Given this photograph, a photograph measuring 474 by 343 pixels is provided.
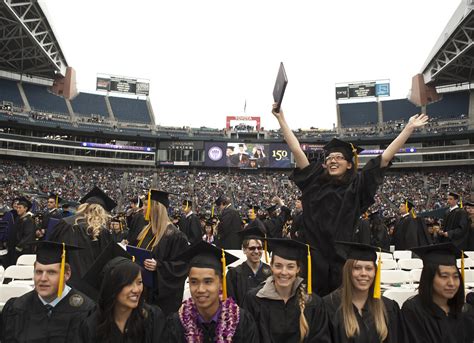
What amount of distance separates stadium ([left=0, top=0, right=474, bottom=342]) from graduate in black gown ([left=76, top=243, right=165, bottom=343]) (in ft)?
119

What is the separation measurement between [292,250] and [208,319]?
0.91 m

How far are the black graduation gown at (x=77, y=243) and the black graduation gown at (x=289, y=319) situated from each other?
2492 millimetres

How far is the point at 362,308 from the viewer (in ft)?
9.99

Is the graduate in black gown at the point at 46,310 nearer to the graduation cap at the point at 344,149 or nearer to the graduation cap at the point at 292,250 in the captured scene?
the graduation cap at the point at 292,250

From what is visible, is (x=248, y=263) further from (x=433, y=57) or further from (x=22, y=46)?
(x=433, y=57)

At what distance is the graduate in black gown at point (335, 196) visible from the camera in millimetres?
3410

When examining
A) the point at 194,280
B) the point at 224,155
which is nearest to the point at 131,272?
the point at 194,280

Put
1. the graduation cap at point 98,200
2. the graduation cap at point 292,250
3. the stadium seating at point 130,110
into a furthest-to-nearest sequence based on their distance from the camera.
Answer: the stadium seating at point 130,110 < the graduation cap at point 98,200 < the graduation cap at point 292,250

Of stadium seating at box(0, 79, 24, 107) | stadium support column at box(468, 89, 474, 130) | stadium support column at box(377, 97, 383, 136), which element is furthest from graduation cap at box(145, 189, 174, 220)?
stadium support column at box(377, 97, 383, 136)

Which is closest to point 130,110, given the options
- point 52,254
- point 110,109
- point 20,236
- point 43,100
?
point 110,109

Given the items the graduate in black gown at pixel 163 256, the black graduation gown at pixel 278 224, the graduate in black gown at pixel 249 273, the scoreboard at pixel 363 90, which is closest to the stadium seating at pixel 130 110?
the scoreboard at pixel 363 90

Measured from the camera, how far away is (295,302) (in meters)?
3.02

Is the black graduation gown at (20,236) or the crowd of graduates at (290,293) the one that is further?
the black graduation gown at (20,236)

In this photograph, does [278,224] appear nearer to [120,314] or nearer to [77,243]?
[77,243]
